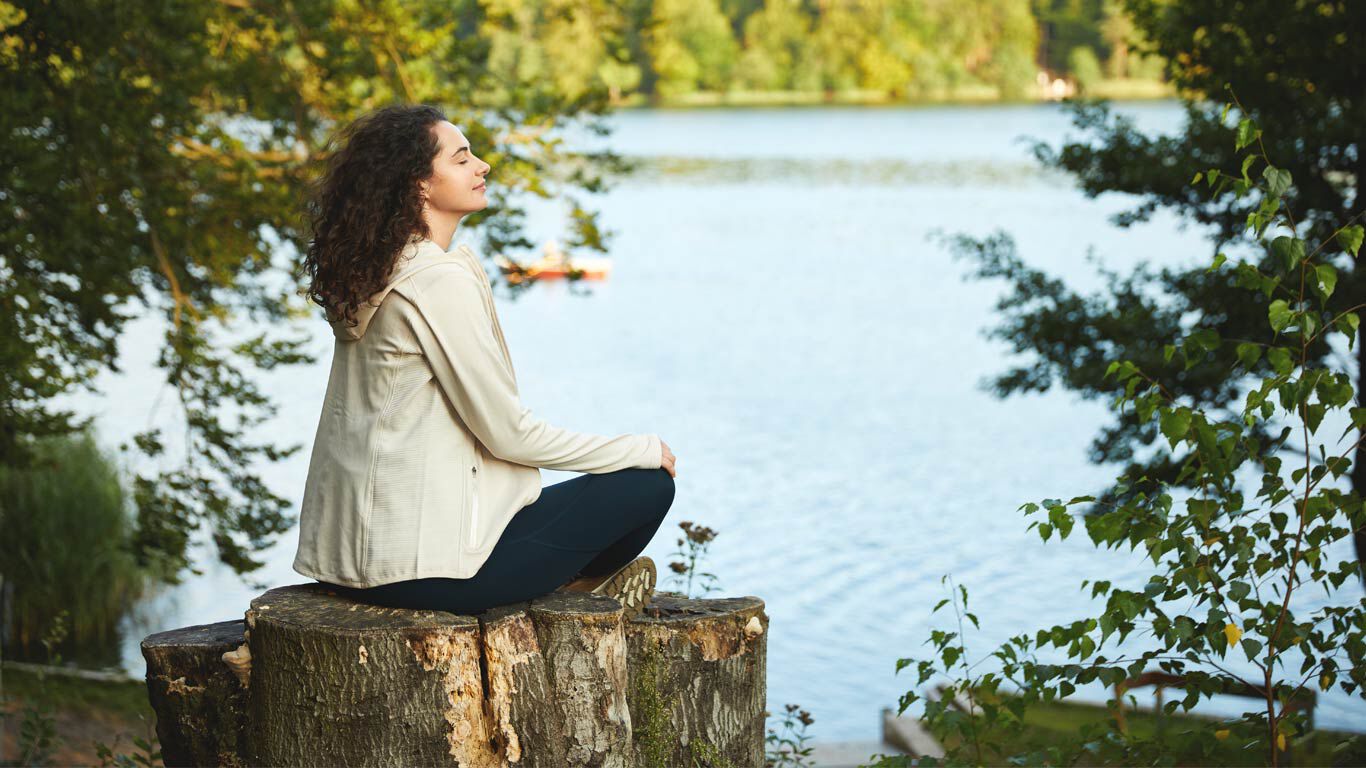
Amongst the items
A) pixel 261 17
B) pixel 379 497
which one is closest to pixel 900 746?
pixel 261 17

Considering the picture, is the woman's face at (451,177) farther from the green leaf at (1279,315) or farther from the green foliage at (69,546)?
the green foliage at (69,546)

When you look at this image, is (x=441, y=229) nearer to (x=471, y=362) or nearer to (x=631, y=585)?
(x=471, y=362)

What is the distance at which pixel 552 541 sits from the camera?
3.29 metres

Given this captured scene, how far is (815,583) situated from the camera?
45.2 feet

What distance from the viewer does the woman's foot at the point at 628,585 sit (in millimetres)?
3498

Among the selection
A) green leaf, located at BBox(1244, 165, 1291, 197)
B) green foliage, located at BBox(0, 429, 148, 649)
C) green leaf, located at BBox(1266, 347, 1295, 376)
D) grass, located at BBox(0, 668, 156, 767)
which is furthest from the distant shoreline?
green leaf, located at BBox(1266, 347, 1295, 376)

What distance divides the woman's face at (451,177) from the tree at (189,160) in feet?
8.22

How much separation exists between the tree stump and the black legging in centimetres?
4

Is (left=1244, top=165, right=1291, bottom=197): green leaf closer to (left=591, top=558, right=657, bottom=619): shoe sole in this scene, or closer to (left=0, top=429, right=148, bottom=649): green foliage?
(left=591, top=558, right=657, bottom=619): shoe sole

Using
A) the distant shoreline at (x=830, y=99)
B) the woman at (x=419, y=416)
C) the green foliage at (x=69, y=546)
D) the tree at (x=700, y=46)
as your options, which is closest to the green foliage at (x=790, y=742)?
the woman at (x=419, y=416)

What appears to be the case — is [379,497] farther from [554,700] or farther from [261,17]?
[261,17]

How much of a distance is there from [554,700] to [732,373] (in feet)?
68.1

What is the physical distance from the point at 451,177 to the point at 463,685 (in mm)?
1086

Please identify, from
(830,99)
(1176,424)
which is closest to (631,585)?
(1176,424)
